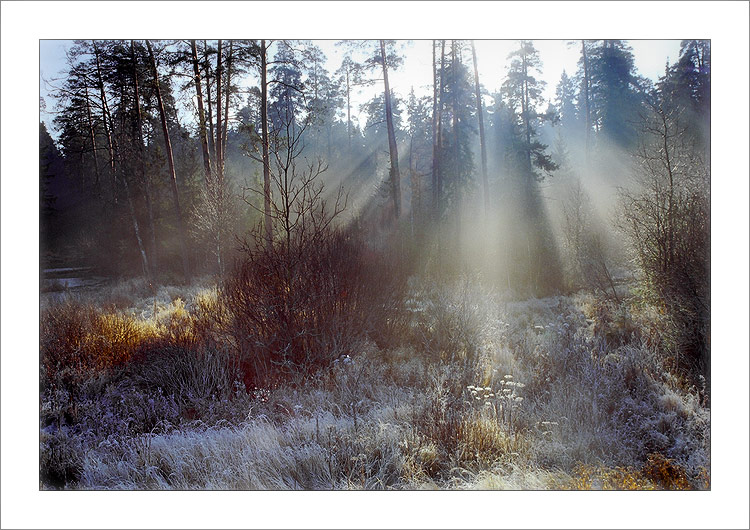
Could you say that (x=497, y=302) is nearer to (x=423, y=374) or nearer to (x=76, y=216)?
(x=423, y=374)

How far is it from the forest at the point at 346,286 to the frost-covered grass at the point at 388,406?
2cm

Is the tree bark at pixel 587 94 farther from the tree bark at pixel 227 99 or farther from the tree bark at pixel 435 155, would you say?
the tree bark at pixel 227 99

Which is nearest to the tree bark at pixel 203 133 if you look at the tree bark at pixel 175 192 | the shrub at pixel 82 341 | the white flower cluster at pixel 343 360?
the tree bark at pixel 175 192

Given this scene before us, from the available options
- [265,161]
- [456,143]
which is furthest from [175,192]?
[456,143]

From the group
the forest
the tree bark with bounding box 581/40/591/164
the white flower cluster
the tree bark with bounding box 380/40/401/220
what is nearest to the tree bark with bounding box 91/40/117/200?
the forest

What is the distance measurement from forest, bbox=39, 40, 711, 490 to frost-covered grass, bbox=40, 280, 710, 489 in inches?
0.8

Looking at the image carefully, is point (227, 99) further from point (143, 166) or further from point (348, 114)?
point (143, 166)

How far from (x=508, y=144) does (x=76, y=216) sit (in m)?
4.68

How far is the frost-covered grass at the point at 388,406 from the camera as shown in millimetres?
2764

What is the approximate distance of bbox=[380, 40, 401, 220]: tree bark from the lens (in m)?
3.31

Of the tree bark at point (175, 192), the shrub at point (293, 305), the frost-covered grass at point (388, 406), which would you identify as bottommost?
the frost-covered grass at point (388, 406)

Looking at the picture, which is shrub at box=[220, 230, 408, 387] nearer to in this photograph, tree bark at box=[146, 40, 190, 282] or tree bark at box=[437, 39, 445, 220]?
tree bark at box=[146, 40, 190, 282]

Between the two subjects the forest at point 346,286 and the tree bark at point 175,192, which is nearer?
the forest at point 346,286

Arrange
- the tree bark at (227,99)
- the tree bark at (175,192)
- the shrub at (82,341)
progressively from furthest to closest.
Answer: the tree bark at (175,192)
the tree bark at (227,99)
the shrub at (82,341)
